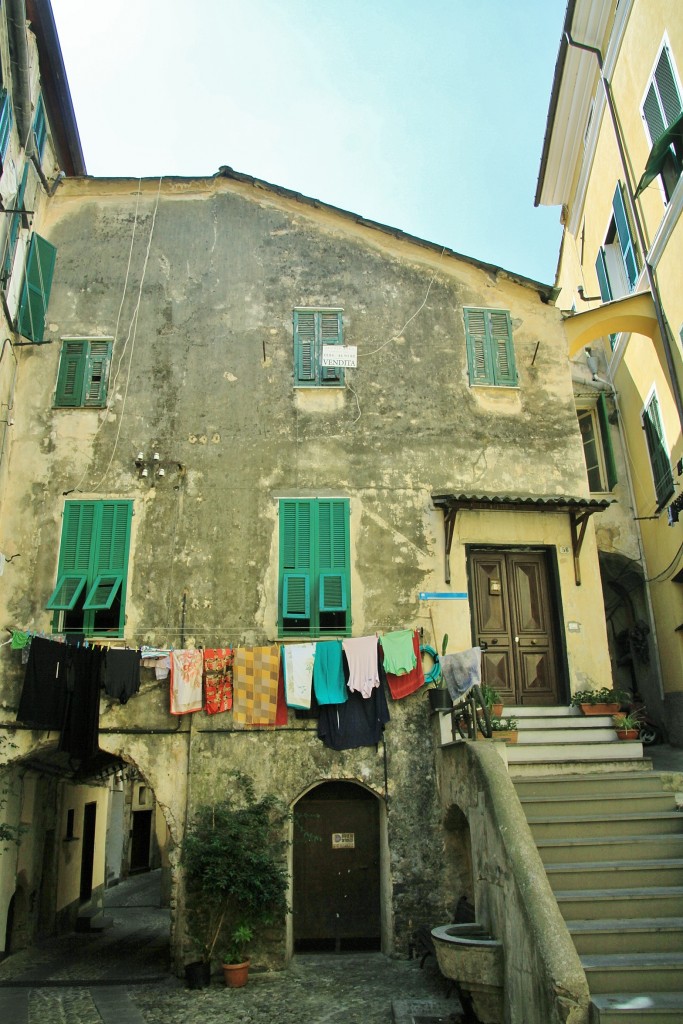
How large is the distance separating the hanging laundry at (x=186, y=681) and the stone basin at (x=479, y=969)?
498 cm

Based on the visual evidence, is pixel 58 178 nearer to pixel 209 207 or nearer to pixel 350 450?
pixel 209 207

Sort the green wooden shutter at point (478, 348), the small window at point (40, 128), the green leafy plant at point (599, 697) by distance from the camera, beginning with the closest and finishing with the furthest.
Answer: the green leafy plant at point (599, 697), the small window at point (40, 128), the green wooden shutter at point (478, 348)

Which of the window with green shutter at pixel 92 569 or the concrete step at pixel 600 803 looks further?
the window with green shutter at pixel 92 569

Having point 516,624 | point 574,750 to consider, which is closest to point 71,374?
point 516,624

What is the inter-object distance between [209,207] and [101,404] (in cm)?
407

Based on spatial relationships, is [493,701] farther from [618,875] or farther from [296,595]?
[618,875]

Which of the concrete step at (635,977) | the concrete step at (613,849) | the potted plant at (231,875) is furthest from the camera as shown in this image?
the potted plant at (231,875)

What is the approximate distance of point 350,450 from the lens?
41.7 ft

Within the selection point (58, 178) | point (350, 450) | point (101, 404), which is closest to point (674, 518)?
point (350, 450)

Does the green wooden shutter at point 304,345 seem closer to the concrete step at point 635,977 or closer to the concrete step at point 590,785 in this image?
the concrete step at point 590,785

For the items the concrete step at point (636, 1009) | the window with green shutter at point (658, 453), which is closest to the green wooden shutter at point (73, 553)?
the concrete step at point (636, 1009)

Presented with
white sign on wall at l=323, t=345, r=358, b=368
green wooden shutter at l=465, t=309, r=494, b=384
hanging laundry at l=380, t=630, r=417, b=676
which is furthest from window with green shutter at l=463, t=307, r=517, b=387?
hanging laundry at l=380, t=630, r=417, b=676

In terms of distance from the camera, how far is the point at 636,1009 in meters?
5.89

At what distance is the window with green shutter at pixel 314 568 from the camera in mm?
11797
